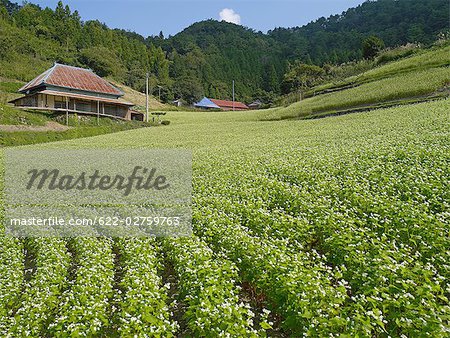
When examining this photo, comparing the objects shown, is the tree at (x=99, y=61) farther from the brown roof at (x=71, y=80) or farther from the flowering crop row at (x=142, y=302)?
the flowering crop row at (x=142, y=302)

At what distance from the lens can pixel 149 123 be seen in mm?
58656

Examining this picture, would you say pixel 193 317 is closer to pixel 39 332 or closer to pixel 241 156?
pixel 39 332

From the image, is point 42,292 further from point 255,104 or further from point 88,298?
point 255,104

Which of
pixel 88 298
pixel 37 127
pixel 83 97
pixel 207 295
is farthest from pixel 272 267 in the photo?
pixel 83 97

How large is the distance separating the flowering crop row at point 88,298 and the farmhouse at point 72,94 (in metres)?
50.4

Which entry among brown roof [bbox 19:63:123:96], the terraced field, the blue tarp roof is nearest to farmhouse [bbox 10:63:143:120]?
brown roof [bbox 19:63:123:96]

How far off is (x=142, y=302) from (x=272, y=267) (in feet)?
7.91

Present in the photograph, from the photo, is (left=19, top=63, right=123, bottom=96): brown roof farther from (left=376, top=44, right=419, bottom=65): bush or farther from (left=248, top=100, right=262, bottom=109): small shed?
(left=248, top=100, right=262, bottom=109): small shed

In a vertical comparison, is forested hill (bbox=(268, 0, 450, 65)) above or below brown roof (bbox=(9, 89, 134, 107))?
above

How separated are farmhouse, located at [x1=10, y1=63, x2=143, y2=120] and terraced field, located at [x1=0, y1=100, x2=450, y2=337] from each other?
48133mm

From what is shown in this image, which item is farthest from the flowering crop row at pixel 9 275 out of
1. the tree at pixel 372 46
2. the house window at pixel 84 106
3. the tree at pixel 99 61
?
the tree at pixel 99 61

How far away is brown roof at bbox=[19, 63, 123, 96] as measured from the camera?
2197 inches

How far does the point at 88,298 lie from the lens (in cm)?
659

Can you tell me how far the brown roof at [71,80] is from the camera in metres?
55.8
